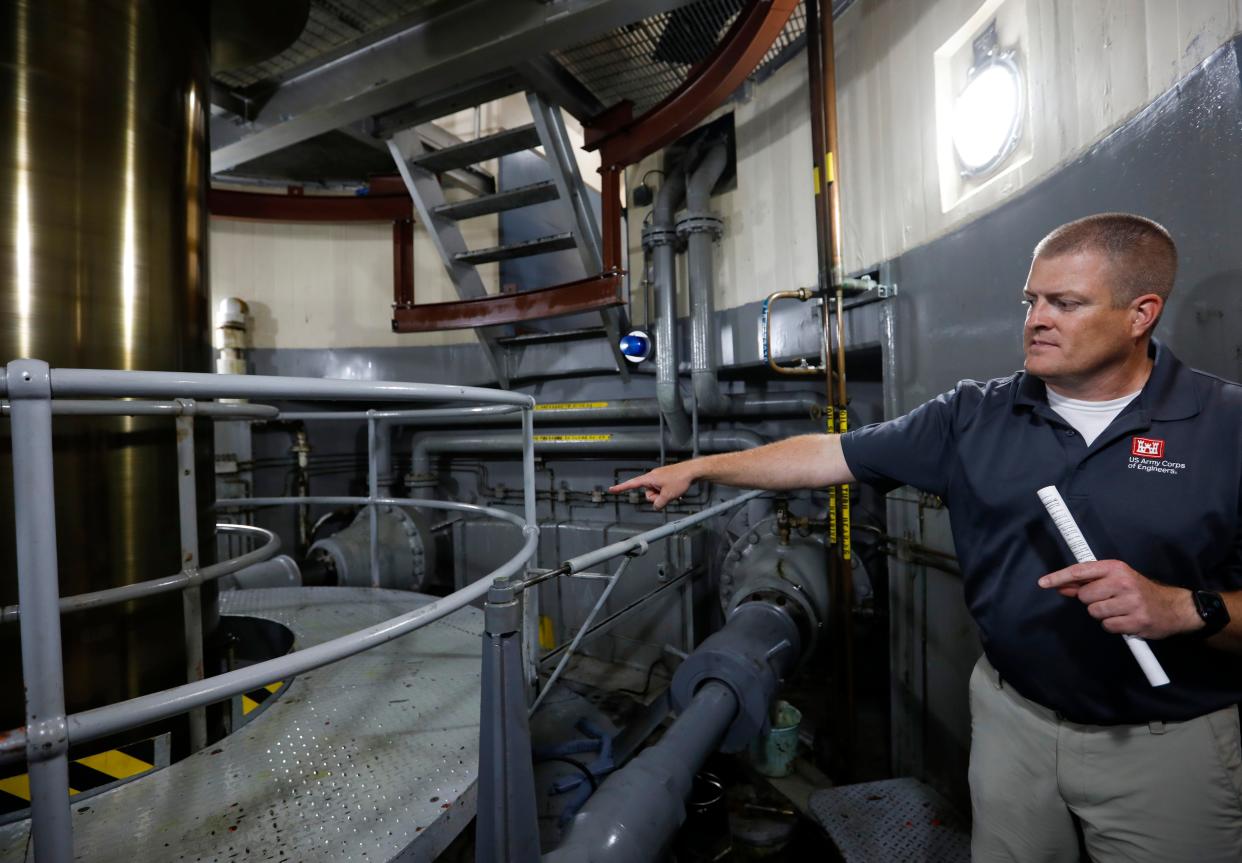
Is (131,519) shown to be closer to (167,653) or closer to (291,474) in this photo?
(167,653)

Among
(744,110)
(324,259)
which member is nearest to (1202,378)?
(744,110)

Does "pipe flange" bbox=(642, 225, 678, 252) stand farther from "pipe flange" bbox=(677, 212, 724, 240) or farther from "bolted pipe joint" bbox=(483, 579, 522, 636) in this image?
"bolted pipe joint" bbox=(483, 579, 522, 636)

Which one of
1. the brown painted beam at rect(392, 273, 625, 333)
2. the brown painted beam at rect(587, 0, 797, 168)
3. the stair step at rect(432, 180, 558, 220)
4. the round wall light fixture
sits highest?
the brown painted beam at rect(587, 0, 797, 168)

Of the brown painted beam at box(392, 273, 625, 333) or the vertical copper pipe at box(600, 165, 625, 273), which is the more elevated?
the vertical copper pipe at box(600, 165, 625, 273)

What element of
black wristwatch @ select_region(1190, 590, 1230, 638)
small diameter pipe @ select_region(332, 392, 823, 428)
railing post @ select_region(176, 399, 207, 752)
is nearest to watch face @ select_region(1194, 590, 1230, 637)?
black wristwatch @ select_region(1190, 590, 1230, 638)

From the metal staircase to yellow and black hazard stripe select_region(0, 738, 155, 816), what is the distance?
111 inches

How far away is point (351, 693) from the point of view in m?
1.79

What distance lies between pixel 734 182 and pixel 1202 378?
336 cm

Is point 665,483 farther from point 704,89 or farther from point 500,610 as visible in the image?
point 704,89

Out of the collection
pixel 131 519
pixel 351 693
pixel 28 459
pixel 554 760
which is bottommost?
pixel 554 760

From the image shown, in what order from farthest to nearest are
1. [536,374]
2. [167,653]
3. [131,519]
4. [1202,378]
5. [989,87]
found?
[536,374] < [989,87] < [167,653] < [131,519] < [1202,378]

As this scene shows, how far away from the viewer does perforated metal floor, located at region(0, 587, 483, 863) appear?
113cm

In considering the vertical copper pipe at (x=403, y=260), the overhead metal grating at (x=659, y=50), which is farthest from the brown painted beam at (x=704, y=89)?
the vertical copper pipe at (x=403, y=260)

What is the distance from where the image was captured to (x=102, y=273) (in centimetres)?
145
